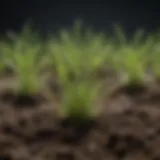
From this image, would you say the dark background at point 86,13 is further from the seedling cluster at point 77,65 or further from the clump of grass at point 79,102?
the clump of grass at point 79,102

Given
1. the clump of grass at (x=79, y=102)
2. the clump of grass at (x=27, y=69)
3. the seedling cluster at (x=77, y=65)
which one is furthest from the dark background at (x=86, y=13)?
the clump of grass at (x=79, y=102)

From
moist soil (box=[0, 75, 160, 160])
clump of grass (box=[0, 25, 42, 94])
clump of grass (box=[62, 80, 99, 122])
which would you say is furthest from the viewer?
clump of grass (box=[0, 25, 42, 94])

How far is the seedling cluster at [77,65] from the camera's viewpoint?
1.17 meters

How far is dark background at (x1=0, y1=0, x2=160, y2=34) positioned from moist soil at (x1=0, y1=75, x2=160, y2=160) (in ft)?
3.17

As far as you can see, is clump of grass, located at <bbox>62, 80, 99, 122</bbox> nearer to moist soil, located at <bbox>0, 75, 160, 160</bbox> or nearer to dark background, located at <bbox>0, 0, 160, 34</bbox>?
moist soil, located at <bbox>0, 75, 160, 160</bbox>

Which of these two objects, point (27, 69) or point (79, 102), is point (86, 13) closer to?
point (27, 69)

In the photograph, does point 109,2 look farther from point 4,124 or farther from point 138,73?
point 4,124

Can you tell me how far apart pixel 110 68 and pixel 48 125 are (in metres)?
0.53

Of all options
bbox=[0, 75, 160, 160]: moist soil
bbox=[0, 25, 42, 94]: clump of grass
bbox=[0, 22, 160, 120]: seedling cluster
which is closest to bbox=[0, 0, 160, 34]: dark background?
bbox=[0, 22, 160, 120]: seedling cluster

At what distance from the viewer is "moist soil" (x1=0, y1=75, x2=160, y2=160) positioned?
1.03 meters

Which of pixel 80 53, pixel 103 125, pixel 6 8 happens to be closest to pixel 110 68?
pixel 80 53

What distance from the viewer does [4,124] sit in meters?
1.17

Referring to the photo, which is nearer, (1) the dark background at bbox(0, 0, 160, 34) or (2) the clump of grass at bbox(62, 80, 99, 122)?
(2) the clump of grass at bbox(62, 80, 99, 122)

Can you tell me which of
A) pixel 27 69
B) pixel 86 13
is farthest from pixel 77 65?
pixel 86 13
